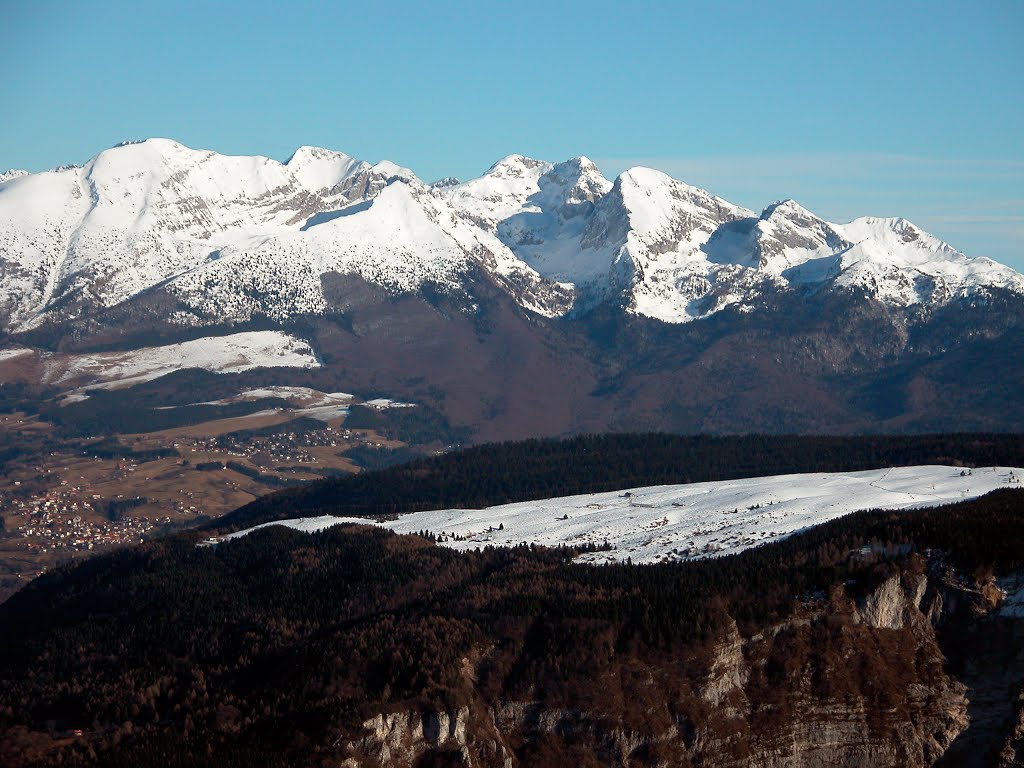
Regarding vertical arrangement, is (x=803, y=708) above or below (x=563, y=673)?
below

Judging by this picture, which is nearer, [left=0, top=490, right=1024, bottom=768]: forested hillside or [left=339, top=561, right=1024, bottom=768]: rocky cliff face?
[left=0, top=490, right=1024, bottom=768]: forested hillside

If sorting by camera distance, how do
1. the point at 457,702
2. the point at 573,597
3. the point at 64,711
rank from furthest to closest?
the point at 573,597 < the point at 64,711 < the point at 457,702

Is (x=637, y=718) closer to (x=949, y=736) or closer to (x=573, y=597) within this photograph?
(x=573, y=597)

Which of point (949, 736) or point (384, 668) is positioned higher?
point (384, 668)

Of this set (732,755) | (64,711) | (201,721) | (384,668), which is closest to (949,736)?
(732,755)

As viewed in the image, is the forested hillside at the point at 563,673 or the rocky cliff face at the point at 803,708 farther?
the rocky cliff face at the point at 803,708

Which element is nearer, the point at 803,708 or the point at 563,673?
the point at 563,673

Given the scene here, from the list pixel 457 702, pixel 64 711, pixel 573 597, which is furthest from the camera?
pixel 573 597

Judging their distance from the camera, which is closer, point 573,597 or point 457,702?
point 457,702
